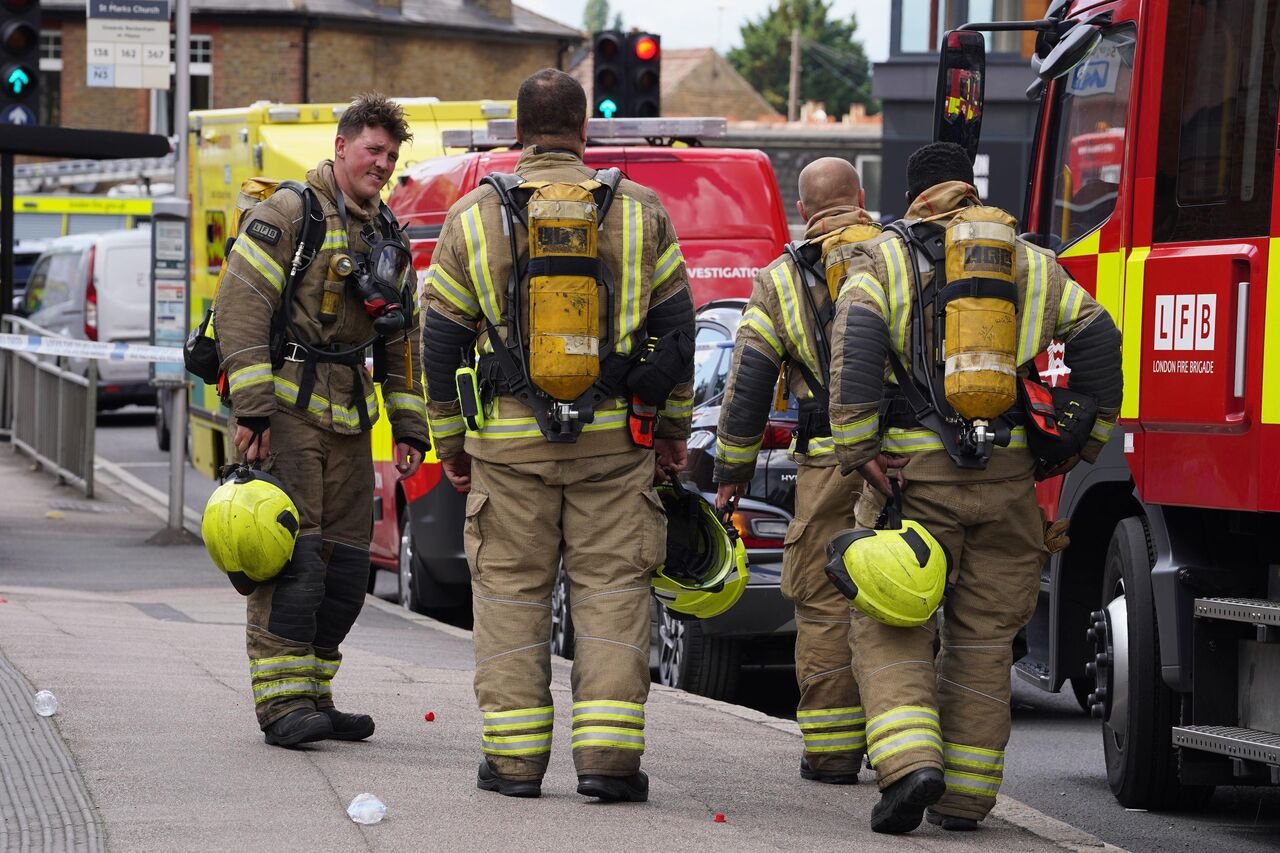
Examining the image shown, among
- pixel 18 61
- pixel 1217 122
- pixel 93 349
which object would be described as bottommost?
pixel 93 349

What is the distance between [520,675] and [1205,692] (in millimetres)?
2148

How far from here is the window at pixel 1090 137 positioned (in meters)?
6.94

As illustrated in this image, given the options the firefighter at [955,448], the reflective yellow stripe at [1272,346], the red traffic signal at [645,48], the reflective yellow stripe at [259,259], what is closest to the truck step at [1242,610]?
the reflective yellow stripe at [1272,346]

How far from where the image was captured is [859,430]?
552 cm

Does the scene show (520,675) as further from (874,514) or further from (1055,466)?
(1055,466)

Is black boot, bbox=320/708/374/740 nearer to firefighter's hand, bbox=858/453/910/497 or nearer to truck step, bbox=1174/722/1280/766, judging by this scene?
firefighter's hand, bbox=858/453/910/497

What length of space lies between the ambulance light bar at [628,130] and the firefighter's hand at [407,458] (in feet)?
16.3

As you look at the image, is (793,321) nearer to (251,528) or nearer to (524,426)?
(524,426)

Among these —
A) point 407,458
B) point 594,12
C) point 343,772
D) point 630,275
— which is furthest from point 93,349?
point 594,12

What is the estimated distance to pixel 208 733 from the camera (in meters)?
6.36

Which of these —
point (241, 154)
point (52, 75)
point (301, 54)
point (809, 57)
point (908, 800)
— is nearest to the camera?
point (908, 800)

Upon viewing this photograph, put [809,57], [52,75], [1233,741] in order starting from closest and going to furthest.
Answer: [1233,741] → [52,75] → [809,57]

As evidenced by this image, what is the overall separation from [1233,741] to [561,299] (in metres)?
2.38

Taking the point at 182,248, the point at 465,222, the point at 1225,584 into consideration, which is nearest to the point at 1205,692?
the point at 1225,584
